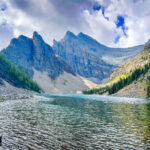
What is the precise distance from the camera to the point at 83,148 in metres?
23.2

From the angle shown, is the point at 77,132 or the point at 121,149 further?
the point at 77,132

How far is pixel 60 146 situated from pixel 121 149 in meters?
8.46

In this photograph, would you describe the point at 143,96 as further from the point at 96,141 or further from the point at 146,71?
the point at 96,141

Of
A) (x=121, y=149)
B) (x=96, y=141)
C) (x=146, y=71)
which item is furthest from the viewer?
(x=146, y=71)

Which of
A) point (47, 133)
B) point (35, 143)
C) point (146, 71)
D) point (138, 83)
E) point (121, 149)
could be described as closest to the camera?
point (121, 149)

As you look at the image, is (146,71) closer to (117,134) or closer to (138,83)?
(138,83)

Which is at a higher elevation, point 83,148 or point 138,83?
point 138,83

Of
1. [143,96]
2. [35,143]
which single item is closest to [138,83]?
[143,96]

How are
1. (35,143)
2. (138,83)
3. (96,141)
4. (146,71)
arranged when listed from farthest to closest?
1. (146,71)
2. (138,83)
3. (96,141)
4. (35,143)

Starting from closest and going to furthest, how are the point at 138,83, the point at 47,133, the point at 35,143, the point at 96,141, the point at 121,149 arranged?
the point at 121,149
the point at 35,143
the point at 96,141
the point at 47,133
the point at 138,83

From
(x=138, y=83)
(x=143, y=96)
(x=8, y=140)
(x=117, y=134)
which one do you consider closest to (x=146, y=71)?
(x=138, y=83)

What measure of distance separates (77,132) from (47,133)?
5563 mm

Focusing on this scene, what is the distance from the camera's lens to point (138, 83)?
18112 cm

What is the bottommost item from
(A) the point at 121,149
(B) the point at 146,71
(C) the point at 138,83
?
(A) the point at 121,149
